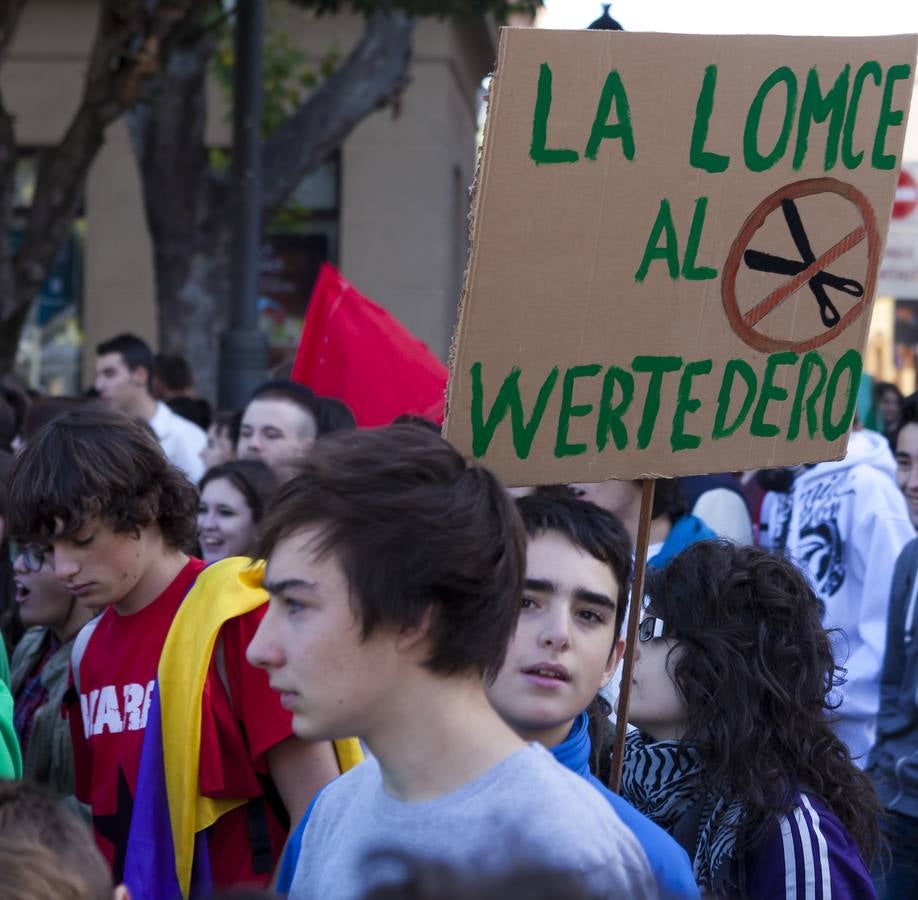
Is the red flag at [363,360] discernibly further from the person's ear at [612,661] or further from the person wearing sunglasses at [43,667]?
the person's ear at [612,661]

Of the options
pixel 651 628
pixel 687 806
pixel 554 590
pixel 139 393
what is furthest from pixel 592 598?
pixel 139 393

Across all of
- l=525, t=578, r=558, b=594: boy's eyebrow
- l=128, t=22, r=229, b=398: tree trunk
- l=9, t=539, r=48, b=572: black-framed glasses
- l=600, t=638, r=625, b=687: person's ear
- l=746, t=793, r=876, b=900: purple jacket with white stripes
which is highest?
l=128, t=22, r=229, b=398: tree trunk

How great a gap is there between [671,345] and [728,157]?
36 centimetres

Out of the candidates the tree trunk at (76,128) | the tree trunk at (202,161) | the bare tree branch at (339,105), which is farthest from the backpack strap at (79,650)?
the bare tree branch at (339,105)

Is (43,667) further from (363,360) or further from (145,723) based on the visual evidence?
(363,360)

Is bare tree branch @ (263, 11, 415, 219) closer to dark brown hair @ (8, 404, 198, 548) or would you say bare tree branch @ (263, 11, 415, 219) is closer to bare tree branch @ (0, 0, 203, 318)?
bare tree branch @ (0, 0, 203, 318)

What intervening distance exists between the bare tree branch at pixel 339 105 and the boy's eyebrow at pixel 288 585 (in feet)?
32.1

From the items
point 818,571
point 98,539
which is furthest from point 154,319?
point 98,539

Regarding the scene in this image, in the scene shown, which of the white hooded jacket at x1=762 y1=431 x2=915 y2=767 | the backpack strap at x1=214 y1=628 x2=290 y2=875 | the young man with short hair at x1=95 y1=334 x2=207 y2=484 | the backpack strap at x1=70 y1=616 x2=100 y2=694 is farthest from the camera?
the young man with short hair at x1=95 y1=334 x2=207 y2=484

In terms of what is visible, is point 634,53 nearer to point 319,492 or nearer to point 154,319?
point 319,492

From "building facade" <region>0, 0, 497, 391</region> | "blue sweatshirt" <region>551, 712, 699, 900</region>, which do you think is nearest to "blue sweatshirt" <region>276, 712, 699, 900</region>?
"blue sweatshirt" <region>551, 712, 699, 900</region>

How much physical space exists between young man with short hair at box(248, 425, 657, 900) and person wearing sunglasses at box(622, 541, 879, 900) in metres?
0.85

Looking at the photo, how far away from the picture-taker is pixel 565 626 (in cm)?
258

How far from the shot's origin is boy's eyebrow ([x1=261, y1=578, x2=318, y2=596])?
194cm
